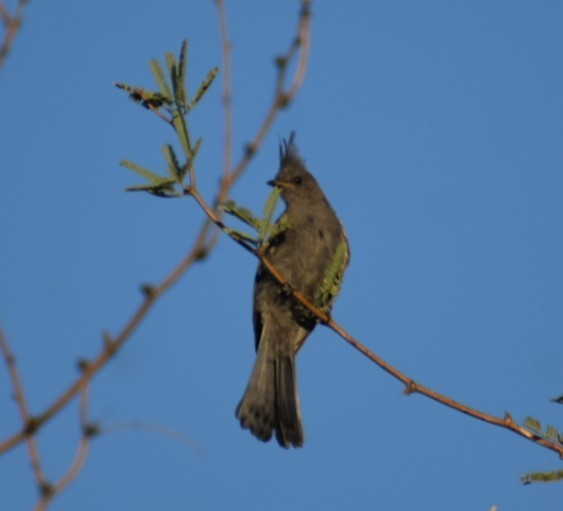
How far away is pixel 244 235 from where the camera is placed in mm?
4270

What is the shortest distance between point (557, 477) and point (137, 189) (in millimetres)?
1943

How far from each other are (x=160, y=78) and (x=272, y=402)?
10.8ft

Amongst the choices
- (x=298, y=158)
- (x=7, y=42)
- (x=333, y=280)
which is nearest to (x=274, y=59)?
(x=7, y=42)

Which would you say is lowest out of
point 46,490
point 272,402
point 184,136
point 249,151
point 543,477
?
point 46,490

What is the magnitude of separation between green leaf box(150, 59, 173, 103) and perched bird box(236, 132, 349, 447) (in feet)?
8.93

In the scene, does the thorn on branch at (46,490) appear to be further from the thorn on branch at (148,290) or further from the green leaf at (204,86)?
the green leaf at (204,86)

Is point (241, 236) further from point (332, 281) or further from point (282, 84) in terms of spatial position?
point (282, 84)

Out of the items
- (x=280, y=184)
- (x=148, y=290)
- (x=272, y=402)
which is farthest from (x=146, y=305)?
(x=280, y=184)

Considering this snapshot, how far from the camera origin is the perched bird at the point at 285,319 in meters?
6.29

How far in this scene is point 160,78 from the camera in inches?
142

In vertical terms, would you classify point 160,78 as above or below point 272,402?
below

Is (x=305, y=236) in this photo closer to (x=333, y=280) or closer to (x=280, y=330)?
(x=280, y=330)

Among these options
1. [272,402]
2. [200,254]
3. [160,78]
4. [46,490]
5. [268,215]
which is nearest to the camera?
[46,490]

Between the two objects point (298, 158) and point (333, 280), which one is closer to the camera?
point (333, 280)
